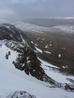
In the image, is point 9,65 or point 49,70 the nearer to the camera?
point 9,65

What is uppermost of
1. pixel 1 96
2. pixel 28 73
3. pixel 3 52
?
pixel 3 52

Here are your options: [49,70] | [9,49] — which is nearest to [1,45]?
[9,49]

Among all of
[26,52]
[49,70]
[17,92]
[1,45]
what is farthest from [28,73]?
[49,70]

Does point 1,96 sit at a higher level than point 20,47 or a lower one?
lower

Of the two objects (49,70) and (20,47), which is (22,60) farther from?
(49,70)

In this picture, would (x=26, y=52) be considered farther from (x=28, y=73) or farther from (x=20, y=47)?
(x=28, y=73)

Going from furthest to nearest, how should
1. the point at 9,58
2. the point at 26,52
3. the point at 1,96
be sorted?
the point at 26,52
the point at 9,58
the point at 1,96

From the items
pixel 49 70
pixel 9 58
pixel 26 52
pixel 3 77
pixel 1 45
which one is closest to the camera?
pixel 3 77
